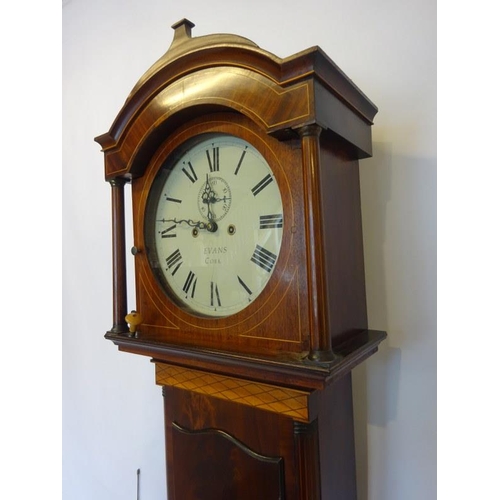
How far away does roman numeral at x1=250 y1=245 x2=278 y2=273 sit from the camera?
0.65 m

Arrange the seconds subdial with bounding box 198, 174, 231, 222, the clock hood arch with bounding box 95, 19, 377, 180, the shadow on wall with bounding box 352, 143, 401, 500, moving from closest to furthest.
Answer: the clock hood arch with bounding box 95, 19, 377, 180, the seconds subdial with bounding box 198, 174, 231, 222, the shadow on wall with bounding box 352, 143, 401, 500

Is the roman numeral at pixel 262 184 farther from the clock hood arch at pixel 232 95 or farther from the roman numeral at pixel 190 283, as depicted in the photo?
the roman numeral at pixel 190 283

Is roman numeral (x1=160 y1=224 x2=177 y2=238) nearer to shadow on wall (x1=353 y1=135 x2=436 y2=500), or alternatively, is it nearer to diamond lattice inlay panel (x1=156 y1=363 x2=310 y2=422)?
diamond lattice inlay panel (x1=156 y1=363 x2=310 y2=422)

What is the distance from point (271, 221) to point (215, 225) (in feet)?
0.42

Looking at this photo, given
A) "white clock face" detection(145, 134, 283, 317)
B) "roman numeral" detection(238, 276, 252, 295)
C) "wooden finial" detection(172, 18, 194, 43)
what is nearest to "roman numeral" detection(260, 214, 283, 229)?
"white clock face" detection(145, 134, 283, 317)

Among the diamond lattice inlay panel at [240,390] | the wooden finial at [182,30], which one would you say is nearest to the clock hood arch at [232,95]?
the wooden finial at [182,30]

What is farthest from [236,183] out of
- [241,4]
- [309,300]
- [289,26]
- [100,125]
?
[100,125]

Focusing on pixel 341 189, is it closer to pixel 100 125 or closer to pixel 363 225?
pixel 363 225

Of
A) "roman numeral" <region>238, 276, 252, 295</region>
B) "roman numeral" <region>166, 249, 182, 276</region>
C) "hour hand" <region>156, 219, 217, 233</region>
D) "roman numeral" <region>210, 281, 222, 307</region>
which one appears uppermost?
"hour hand" <region>156, 219, 217, 233</region>

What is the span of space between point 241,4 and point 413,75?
1.86 ft

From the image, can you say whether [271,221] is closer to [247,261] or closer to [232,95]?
[247,261]

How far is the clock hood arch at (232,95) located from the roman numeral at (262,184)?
8cm

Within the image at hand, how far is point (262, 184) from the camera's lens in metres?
0.67

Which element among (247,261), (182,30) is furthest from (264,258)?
(182,30)
